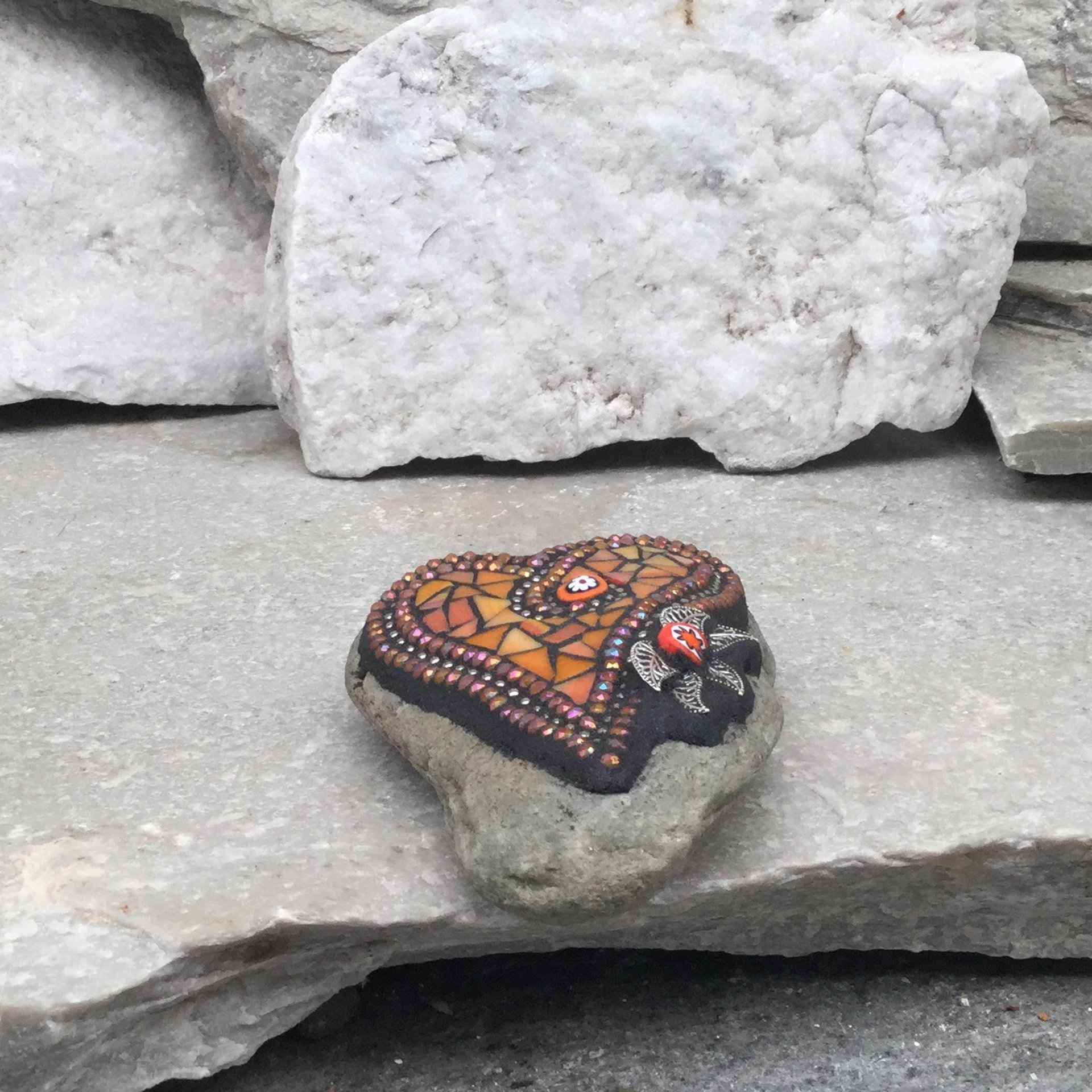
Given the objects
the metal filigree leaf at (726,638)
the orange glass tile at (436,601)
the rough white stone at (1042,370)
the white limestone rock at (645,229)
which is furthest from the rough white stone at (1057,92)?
the orange glass tile at (436,601)

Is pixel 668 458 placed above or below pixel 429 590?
below

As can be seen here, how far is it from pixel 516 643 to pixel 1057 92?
162cm

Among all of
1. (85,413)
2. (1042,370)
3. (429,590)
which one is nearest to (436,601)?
(429,590)

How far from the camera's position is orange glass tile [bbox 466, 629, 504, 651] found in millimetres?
1329

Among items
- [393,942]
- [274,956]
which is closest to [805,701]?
[393,942]

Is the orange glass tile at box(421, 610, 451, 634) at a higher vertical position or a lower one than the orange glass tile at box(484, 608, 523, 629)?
lower

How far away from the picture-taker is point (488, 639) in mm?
1340

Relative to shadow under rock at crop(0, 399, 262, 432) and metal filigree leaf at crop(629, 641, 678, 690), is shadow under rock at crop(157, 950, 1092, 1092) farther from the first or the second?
shadow under rock at crop(0, 399, 262, 432)

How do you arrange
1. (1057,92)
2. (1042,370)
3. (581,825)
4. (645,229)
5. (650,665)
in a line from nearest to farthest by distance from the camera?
(581,825) → (650,665) → (645,229) → (1042,370) → (1057,92)

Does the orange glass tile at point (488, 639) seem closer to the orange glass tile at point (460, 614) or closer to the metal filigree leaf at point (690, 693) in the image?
the orange glass tile at point (460, 614)

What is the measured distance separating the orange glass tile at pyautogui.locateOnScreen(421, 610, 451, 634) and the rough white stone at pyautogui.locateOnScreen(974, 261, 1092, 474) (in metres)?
1.03

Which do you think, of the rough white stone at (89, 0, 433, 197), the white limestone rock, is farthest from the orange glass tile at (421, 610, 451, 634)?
the rough white stone at (89, 0, 433, 197)

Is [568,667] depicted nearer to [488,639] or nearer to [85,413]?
[488,639]

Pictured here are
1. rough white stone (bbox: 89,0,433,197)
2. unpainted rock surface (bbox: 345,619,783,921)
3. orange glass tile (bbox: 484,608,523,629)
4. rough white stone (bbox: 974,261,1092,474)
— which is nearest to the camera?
unpainted rock surface (bbox: 345,619,783,921)
